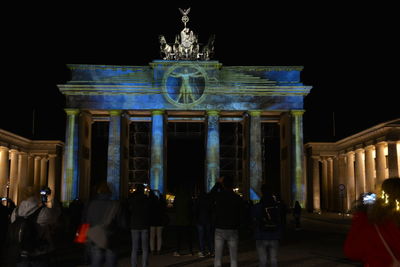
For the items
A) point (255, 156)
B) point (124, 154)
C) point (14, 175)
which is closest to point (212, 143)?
point (255, 156)

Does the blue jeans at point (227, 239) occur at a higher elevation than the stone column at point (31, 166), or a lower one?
lower

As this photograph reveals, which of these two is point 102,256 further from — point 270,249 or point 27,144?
point 27,144

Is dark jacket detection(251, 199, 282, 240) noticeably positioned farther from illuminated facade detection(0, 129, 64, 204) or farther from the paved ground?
illuminated facade detection(0, 129, 64, 204)

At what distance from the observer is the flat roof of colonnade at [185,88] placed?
53.2m

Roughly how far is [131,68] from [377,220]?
4977 centimetres

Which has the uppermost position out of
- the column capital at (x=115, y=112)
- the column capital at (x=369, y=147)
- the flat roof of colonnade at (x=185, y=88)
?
the flat roof of colonnade at (x=185, y=88)

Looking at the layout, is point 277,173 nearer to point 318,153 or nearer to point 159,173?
point 318,153

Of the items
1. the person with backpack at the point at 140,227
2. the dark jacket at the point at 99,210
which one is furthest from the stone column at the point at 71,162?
the dark jacket at the point at 99,210

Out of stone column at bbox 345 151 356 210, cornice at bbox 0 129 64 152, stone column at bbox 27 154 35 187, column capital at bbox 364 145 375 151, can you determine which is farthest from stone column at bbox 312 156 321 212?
stone column at bbox 27 154 35 187

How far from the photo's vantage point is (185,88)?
2095 inches

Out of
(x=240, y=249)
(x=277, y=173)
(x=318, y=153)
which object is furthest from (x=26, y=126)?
(x=240, y=249)

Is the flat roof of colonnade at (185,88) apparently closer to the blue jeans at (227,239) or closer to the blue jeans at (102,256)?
the blue jeans at (227,239)

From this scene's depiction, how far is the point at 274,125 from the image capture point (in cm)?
6325

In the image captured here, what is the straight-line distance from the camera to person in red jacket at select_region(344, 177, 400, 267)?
5.23 metres
